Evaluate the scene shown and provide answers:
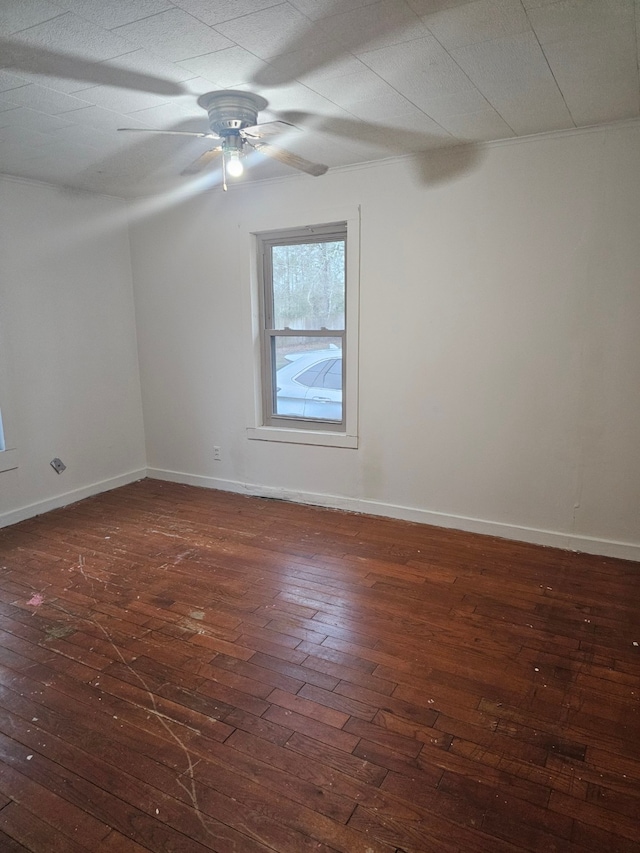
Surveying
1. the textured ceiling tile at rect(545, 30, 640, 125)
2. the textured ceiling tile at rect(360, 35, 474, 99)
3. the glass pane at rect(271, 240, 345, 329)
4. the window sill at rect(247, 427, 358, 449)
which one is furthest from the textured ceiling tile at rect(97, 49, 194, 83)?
the window sill at rect(247, 427, 358, 449)

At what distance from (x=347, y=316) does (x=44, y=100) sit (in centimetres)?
217

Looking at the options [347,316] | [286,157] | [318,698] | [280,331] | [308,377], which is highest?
[286,157]

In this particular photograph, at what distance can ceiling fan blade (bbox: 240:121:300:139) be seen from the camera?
2574 millimetres

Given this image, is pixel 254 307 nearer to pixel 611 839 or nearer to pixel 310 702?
pixel 310 702

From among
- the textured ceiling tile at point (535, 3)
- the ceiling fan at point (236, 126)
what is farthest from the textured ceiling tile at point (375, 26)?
the ceiling fan at point (236, 126)

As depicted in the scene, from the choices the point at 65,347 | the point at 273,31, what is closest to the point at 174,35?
the point at 273,31

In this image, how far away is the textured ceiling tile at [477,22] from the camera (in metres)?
1.73

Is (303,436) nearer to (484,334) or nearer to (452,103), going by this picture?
(484,334)

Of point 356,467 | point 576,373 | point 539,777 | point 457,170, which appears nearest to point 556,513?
point 576,373

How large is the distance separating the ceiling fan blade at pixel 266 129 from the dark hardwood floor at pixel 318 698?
2.44 metres

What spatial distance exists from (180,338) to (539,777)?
13.2 feet

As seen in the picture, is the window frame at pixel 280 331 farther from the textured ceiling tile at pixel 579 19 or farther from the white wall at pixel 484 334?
the textured ceiling tile at pixel 579 19

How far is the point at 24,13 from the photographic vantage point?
1.73 m

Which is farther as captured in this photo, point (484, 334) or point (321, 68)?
point (484, 334)
